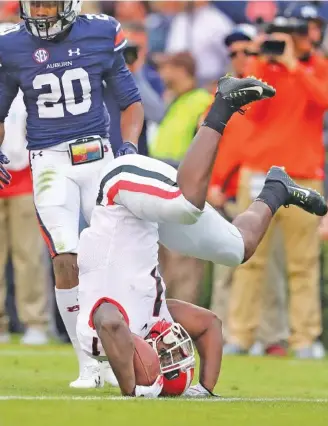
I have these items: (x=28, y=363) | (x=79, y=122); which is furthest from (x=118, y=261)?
(x=28, y=363)

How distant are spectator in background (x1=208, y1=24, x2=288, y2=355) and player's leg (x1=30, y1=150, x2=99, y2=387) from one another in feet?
9.15

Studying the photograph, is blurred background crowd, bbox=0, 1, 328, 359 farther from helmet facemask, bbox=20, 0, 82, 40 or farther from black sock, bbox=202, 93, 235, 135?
black sock, bbox=202, 93, 235, 135

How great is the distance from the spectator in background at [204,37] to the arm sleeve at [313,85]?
346 centimetres

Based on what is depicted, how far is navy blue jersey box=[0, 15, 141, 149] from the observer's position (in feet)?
26.1

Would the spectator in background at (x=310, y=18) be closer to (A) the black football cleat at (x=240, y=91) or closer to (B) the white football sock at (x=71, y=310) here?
(B) the white football sock at (x=71, y=310)

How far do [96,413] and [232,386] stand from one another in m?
2.29

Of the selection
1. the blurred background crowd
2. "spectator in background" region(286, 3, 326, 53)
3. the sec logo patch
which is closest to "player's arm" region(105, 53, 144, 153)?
the sec logo patch

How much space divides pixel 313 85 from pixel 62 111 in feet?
8.80

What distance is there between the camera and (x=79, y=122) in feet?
26.3

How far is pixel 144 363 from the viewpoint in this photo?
6539mm

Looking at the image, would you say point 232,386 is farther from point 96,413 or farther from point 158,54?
point 158,54

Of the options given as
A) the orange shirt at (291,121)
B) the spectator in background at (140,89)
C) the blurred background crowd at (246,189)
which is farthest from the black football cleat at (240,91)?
the orange shirt at (291,121)

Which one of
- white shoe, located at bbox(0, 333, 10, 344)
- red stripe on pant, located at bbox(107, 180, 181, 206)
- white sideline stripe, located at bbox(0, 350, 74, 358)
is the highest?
red stripe on pant, located at bbox(107, 180, 181, 206)

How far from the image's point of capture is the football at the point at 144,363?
654 centimetres
